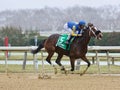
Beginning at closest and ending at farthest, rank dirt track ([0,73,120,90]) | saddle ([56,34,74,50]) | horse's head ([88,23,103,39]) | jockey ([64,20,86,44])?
dirt track ([0,73,120,90])
horse's head ([88,23,103,39])
jockey ([64,20,86,44])
saddle ([56,34,74,50])

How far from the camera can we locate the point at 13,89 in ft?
28.8

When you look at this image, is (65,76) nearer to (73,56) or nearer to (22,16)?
(73,56)

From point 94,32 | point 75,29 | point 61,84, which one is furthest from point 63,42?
point 61,84

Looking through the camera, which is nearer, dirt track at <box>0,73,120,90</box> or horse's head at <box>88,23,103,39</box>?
dirt track at <box>0,73,120,90</box>

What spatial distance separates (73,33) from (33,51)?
1.87 meters

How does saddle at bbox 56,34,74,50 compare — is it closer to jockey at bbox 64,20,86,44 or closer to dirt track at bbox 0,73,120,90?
jockey at bbox 64,20,86,44

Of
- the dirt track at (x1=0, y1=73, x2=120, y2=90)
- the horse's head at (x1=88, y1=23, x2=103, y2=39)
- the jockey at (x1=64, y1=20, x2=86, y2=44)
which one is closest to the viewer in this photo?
the dirt track at (x1=0, y1=73, x2=120, y2=90)

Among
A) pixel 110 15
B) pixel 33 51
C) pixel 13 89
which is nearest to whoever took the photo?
pixel 13 89

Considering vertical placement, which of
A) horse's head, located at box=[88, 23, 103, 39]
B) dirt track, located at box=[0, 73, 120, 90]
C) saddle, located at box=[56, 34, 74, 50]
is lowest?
dirt track, located at box=[0, 73, 120, 90]

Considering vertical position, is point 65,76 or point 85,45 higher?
point 85,45

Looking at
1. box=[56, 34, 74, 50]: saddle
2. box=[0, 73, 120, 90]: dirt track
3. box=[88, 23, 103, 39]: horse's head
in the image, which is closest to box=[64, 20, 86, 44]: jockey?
box=[56, 34, 74, 50]: saddle

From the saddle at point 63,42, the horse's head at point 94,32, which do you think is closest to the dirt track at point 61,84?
the saddle at point 63,42

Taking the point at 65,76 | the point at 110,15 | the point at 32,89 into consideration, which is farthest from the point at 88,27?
the point at 110,15

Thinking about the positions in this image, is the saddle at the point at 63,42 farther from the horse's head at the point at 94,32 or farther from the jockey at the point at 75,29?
the horse's head at the point at 94,32
